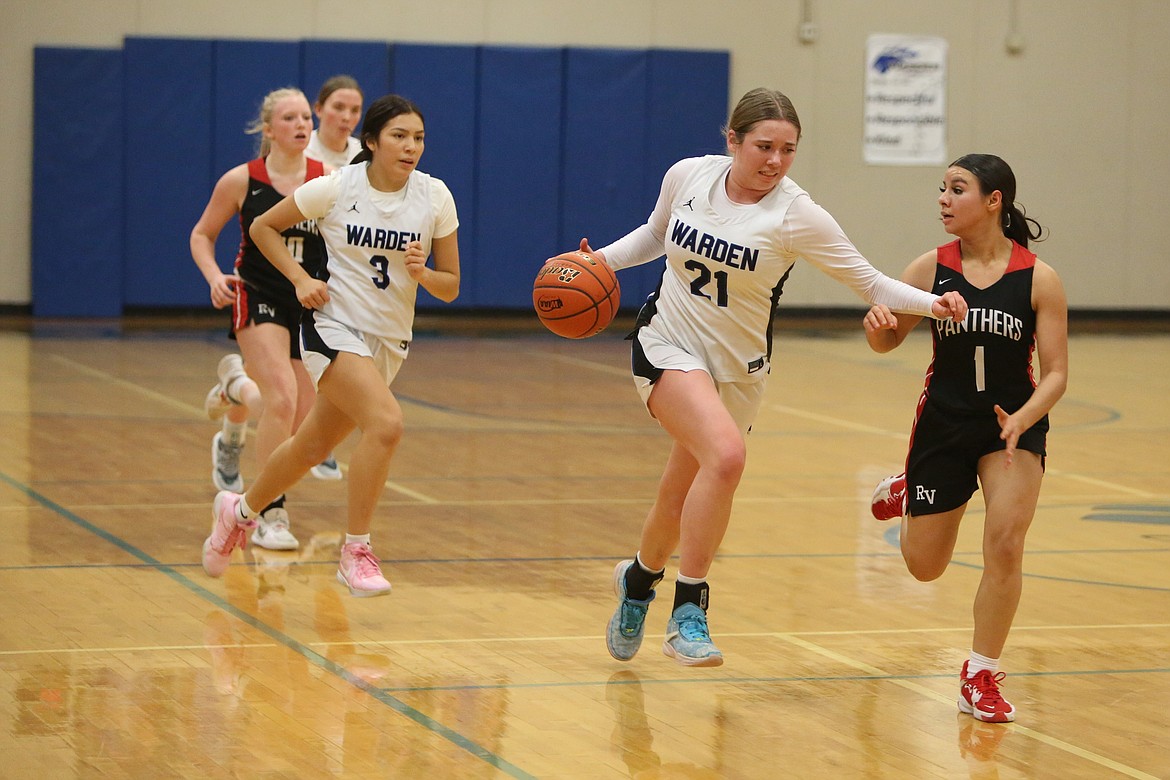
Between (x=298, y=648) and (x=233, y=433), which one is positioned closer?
(x=298, y=648)

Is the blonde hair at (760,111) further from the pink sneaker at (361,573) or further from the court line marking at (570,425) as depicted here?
the court line marking at (570,425)

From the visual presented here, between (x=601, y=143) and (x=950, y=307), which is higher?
(x=601, y=143)

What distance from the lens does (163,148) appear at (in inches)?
655

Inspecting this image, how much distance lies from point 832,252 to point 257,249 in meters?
2.72

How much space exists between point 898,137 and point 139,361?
9223 mm

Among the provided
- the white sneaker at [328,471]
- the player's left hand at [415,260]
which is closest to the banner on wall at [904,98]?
the white sneaker at [328,471]

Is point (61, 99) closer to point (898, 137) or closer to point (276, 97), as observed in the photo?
point (898, 137)

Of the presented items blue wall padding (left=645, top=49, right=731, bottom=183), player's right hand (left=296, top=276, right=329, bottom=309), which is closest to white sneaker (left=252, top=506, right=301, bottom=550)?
player's right hand (left=296, top=276, right=329, bottom=309)

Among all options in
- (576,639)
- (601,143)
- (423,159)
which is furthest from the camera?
(601,143)

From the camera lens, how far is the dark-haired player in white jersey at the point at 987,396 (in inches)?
171

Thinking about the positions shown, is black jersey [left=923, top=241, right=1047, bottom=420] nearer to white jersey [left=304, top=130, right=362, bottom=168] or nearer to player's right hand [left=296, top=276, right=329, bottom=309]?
player's right hand [left=296, top=276, right=329, bottom=309]

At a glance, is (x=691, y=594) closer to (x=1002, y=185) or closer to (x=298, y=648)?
(x=298, y=648)

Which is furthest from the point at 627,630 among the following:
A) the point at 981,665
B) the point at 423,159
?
the point at 423,159

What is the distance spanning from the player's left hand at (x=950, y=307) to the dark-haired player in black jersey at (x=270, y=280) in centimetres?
292
